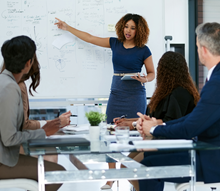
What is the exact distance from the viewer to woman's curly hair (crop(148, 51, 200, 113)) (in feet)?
6.75

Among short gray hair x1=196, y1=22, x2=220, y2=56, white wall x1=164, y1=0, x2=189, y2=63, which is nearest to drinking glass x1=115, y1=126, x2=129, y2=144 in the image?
short gray hair x1=196, y1=22, x2=220, y2=56

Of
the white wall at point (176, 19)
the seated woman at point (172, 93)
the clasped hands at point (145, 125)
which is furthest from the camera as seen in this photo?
the white wall at point (176, 19)

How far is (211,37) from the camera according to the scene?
1.56 meters

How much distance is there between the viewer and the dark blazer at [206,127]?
56.1 inches

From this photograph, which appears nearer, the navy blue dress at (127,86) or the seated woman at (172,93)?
the seated woman at (172,93)

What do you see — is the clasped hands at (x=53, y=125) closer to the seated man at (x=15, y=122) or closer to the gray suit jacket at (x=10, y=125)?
the seated man at (x=15, y=122)

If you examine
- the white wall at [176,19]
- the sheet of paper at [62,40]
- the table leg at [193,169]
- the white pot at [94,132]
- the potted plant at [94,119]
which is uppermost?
the white wall at [176,19]

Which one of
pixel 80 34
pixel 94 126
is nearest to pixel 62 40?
pixel 80 34

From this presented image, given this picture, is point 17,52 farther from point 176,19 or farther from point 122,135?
point 176,19

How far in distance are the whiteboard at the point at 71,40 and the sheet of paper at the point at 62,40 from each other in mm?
25

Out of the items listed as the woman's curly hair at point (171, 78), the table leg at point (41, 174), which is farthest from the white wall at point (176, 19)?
the table leg at point (41, 174)

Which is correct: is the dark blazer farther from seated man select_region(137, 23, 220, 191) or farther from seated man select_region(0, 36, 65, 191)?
seated man select_region(0, 36, 65, 191)

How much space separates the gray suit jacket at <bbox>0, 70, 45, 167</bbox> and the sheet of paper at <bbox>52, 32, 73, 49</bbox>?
1.90m

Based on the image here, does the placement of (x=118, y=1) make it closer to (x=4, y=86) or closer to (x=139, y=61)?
(x=139, y=61)
